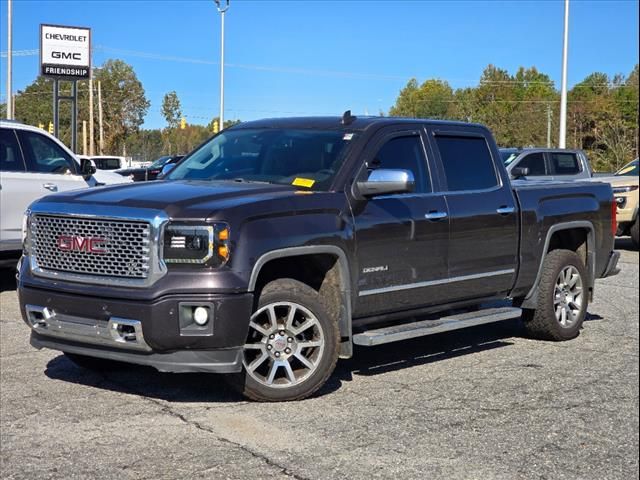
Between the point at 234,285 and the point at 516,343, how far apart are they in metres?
3.69

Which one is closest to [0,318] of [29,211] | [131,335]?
[29,211]

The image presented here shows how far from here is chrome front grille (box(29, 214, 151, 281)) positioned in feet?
18.0

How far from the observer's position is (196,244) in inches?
214

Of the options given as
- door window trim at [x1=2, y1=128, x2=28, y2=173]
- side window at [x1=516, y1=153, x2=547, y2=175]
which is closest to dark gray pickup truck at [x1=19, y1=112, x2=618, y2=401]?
door window trim at [x1=2, y1=128, x2=28, y2=173]

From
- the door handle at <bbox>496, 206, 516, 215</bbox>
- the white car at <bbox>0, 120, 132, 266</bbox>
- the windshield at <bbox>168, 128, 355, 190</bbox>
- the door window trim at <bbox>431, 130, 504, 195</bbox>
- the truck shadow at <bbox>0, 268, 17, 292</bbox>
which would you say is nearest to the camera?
the windshield at <bbox>168, 128, 355, 190</bbox>

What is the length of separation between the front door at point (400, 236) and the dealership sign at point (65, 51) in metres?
21.7

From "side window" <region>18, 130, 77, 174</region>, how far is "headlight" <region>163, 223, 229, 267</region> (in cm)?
614

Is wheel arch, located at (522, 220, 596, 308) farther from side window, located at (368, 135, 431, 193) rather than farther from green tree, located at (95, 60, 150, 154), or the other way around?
green tree, located at (95, 60, 150, 154)

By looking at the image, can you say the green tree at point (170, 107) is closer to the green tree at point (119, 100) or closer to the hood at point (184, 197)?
the green tree at point (119, 100)

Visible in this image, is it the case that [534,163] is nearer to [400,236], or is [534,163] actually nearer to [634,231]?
[634,231]

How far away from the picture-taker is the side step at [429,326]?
6.19 metres

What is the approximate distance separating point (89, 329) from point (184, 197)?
104 centimetres

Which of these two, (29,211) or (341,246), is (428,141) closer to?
(341,246)

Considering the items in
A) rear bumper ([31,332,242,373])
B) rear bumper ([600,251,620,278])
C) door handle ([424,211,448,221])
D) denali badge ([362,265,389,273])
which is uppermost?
door handle ([424,211,448,221])
